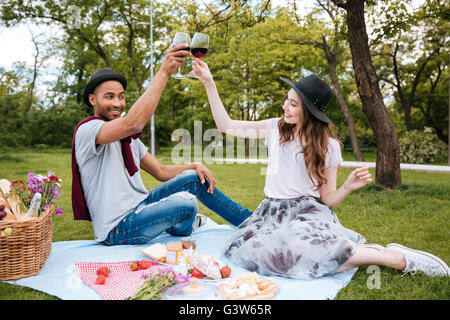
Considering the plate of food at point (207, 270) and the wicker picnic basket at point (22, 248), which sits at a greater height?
the wicker picnic basket at point (22, 248)

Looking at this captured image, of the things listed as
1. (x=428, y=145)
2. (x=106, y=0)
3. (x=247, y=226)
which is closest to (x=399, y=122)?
(x=428, y=145)

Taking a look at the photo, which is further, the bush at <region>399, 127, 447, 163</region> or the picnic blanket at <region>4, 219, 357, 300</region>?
the bush at <region>399, 127, 447, 163</region>

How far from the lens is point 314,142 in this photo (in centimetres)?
315

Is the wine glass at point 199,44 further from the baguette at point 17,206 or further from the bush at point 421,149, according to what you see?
the bush at point 421,149

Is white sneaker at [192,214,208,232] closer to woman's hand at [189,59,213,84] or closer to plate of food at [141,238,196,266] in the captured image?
plate of food at [141,238,196,266]

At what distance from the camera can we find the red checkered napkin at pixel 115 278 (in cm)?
251

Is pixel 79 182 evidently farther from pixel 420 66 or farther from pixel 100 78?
pixel 420 66

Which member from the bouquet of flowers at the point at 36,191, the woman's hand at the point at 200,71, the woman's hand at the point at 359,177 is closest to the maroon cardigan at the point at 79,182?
the bouquet of flowers at the point at 36,191

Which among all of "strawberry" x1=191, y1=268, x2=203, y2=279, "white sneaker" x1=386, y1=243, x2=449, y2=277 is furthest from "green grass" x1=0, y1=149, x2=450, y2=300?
"strawberry" x1=191, y1=268, x2=203, y2=279

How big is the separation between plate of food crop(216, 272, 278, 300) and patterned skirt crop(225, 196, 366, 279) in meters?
0.27

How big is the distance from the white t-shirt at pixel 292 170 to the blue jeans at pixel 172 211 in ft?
2.57

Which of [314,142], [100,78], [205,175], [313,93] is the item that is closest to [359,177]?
[314,142]

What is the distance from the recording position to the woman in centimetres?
280
